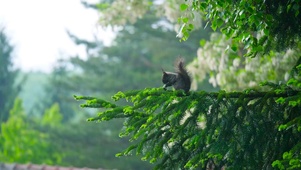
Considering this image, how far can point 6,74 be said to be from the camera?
4631cm

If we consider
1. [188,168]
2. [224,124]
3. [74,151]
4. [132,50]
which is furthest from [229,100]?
[132,50]

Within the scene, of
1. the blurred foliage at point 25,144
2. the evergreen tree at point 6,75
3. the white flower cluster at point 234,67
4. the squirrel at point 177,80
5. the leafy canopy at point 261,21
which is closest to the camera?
the leafy canopy at point 261,21

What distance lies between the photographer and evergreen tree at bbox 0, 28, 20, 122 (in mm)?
45094

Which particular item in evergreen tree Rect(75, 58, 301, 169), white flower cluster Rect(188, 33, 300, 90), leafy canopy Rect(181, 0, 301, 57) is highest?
white flower cluster Rect(188, 33, 300, 90)

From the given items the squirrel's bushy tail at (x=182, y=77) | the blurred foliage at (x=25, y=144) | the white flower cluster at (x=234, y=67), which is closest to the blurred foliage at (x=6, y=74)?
the blurred foliage at (x=25, y=144)

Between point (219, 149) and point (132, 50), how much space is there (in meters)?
30.6

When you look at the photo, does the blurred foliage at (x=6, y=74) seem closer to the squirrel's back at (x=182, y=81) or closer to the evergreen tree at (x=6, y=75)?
the evergreen tree at (x=6, y=75)

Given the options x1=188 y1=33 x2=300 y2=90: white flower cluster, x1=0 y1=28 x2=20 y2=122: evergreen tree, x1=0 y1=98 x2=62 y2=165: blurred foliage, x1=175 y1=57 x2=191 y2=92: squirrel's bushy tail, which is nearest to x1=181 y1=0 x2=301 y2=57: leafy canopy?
x1=175 y1=57 x2=191 y2=92: squirrel's bushy tail

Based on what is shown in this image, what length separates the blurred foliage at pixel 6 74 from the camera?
45.1 metres

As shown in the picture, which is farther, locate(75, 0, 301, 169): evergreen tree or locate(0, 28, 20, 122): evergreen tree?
locate(0, 28, 20, 122): evergreen tree

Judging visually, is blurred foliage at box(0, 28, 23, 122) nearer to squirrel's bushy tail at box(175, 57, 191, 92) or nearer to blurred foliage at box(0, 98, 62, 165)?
blurred foliage at box(0, 98, 62, 165)

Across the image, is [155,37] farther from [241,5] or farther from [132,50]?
[241,5]

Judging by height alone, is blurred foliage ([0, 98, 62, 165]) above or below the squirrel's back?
above

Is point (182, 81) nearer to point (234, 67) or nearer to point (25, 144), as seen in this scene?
point (234, 67)
